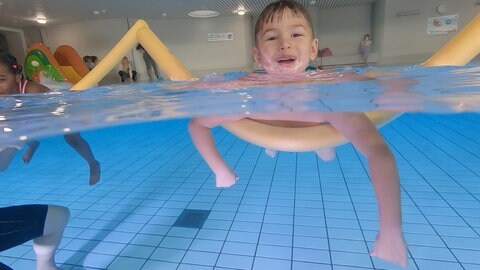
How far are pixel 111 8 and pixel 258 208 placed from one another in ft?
40.9

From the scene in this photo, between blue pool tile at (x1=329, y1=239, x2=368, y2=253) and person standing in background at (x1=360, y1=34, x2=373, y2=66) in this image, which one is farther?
person standing in background at (x1=360, y1=34, x2=373, y2=66)

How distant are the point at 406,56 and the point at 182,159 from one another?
11900mm

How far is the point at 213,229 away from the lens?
2.71 m

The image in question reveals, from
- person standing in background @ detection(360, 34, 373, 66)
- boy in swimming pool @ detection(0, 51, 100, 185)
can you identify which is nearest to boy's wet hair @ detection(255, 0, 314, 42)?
boy in swimming pool @ detection(0, 51, 100, 185)

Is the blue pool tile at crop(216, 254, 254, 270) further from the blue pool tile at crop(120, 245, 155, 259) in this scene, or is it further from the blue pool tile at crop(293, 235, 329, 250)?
the blue pool tile at crop(120, 245, 155, 259)

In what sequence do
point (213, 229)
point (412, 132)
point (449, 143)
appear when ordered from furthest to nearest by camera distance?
point (412, 132), point (449, 143), point (213, 229)

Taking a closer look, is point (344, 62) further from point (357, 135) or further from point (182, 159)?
point (357, 135)

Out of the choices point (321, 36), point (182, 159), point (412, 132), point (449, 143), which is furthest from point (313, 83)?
point (321, 36)

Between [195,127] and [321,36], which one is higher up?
[321,36]

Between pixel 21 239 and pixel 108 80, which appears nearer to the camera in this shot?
pixel 21 239

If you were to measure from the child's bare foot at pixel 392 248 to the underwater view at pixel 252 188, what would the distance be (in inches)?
22.5

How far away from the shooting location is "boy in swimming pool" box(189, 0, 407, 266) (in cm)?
114

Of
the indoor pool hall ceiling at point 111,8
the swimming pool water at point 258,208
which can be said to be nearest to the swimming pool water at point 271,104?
the swimming pool water at point 258,208

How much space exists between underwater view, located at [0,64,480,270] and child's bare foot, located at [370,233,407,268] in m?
0.57
